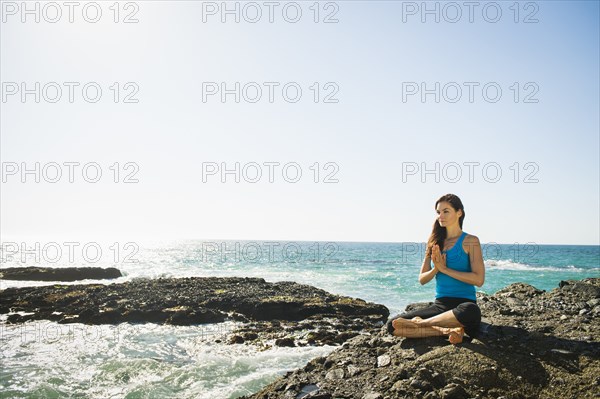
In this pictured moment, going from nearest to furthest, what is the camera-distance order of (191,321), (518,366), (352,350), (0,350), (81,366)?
(518,366) → (352,350) → (81,366) → (0,350) → (191,321)

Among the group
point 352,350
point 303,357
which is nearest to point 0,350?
point 303,357

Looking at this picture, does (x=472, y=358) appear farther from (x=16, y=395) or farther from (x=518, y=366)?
(x=16, y=395)

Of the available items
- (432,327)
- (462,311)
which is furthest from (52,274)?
(462,311)

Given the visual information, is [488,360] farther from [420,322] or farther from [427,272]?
[427,272]

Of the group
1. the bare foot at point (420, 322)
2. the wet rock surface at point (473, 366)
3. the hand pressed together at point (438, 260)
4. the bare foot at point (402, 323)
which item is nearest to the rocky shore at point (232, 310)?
the wet rock surface at point (473, 366)

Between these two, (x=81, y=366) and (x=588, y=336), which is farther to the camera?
(x=81, y=366)

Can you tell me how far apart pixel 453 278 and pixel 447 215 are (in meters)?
1.15

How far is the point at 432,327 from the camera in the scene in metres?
7.02

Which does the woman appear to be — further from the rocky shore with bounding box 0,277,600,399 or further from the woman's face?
the rocky shore with bounding box 0,277,600,399

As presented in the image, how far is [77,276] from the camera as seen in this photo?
45250mm

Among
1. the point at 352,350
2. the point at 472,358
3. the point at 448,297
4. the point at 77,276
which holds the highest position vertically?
the point at 448,297

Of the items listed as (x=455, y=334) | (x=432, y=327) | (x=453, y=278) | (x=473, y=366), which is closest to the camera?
(x=473, y=366)

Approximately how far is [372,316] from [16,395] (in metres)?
15.4

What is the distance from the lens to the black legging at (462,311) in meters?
6.71
